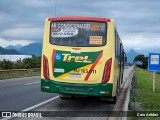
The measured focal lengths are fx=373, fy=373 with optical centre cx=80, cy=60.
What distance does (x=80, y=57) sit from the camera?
42.0ft

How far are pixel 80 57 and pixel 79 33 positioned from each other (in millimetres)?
899

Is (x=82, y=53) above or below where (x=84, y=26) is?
below

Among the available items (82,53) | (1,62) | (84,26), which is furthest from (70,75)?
(1,62)

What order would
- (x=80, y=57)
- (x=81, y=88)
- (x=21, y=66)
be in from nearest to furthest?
(x=81, y=88)
(x=80, y=57)
(x=21, y=66)

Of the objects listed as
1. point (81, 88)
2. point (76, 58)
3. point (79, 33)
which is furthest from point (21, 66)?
point (81, 88)

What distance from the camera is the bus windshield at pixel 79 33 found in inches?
510

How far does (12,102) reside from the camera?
46.4 ft

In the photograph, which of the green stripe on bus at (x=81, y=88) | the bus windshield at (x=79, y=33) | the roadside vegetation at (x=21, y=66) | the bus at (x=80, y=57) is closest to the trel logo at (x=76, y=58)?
the bus at (x=80, y=57)

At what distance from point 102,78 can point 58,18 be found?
273cm

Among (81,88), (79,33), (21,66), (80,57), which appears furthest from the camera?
(21,66)

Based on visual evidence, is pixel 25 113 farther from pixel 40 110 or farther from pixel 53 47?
pixel 53 47

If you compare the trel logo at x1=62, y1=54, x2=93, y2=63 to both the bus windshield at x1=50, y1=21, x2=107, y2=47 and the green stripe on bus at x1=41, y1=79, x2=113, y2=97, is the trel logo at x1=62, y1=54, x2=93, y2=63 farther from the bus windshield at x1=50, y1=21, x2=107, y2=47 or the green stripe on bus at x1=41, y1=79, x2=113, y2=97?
the green stripe on bus at x1=41, y1=79, x2=113, y2=97

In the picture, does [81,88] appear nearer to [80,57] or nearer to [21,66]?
[80,57]

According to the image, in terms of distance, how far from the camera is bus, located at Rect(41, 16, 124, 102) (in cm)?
1262
